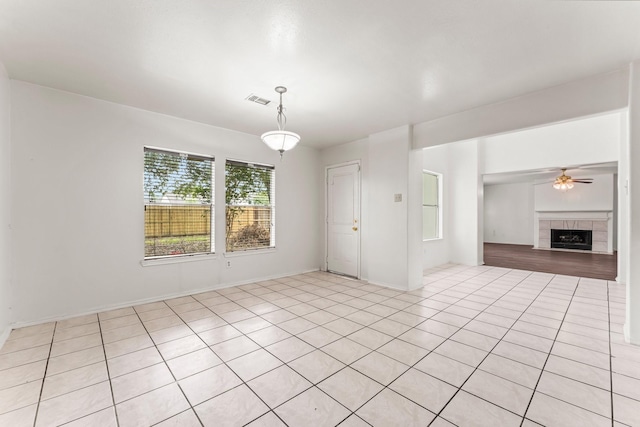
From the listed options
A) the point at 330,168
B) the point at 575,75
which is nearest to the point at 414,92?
the point at 575,75

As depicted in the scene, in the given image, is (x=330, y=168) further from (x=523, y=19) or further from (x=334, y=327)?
(x=523, y=19)

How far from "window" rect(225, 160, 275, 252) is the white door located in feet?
4.27

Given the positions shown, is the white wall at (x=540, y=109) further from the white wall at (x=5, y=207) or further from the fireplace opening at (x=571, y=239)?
the fireplace opening at (x=571, y=239)

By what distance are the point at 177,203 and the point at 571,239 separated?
1219cm

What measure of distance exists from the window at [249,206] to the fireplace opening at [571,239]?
10.3m

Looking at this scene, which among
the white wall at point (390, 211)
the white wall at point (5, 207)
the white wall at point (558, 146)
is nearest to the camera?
the white wall at point (5, 207)

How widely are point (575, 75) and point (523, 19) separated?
145 cm

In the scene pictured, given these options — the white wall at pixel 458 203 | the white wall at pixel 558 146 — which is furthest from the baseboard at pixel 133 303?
the white wall at pixel 558 146

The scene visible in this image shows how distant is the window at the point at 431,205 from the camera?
21.0 ft

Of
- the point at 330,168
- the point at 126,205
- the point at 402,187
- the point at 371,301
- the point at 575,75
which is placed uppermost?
the point at 575,75

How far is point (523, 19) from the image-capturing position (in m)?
2.07

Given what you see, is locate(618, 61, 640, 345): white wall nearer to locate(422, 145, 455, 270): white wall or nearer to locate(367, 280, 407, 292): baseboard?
locate(367, 280, 407, 292): baseboard

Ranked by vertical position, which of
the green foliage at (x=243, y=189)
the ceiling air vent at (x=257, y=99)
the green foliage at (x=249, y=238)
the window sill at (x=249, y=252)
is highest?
the ceiling air vent at (x=257, y=99)

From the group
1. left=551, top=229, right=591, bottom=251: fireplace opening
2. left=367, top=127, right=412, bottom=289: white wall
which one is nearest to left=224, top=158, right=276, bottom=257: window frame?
left=367, top=127, right=412, bottom=289: white wall
